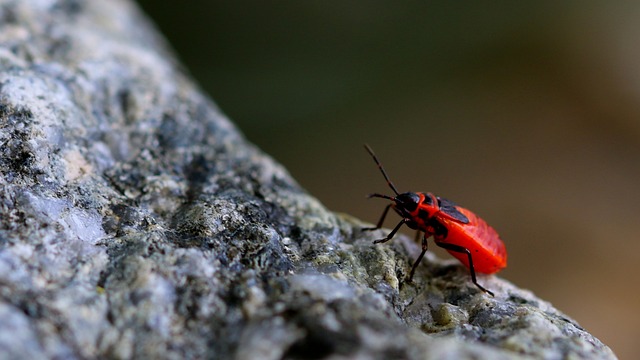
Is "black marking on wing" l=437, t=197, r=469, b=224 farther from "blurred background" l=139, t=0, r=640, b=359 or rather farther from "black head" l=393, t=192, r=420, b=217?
"blurred background" l=139, t=0, r=640, b=359

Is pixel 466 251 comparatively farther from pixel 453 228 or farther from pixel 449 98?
pixel 449 98

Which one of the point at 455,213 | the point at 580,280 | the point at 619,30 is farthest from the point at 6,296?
the point at 619,30

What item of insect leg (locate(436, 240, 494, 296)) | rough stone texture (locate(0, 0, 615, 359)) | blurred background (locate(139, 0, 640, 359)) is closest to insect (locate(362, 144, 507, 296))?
insect leg (locate(436, 240, 494, 296))

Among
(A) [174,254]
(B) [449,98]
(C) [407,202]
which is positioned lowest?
(A) [174,254]

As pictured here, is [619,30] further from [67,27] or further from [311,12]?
[67,27]

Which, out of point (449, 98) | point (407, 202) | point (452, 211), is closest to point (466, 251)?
point (452, 211)

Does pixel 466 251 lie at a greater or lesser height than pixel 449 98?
lesser
